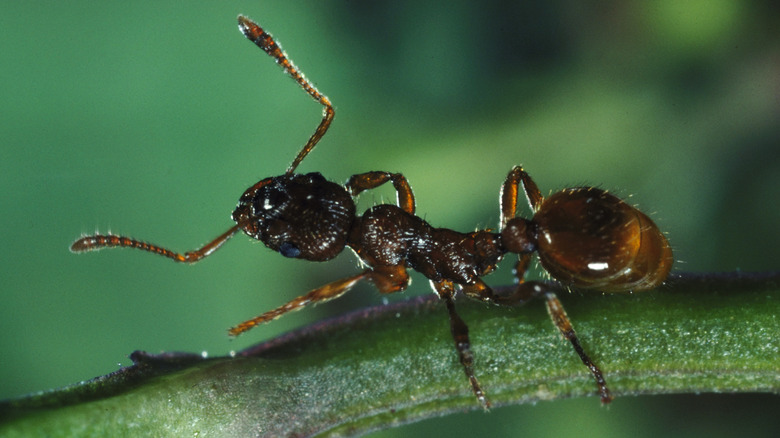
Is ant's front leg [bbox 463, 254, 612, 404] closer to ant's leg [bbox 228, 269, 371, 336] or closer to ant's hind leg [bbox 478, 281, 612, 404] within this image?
ant's hind leg [bbox 478, 281, 612, 404]

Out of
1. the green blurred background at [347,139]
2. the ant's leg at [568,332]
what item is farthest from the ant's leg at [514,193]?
the ant's leg at [568,332]

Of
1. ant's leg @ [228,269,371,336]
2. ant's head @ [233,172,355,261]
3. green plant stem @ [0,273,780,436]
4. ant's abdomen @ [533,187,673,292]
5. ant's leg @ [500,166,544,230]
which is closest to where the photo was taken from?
green plant stem @ [0,273,780,436]

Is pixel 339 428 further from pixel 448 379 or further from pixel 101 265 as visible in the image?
pixel 101 265

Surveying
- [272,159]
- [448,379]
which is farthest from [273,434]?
[272,159]

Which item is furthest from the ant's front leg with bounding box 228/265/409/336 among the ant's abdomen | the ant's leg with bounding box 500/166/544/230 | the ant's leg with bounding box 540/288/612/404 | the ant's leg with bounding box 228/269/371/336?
the ant's leg with bounding box 540/288/612/404

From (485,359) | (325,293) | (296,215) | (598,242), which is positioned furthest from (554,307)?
(296,215)

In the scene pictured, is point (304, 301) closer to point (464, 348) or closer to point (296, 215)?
point (296, 215)

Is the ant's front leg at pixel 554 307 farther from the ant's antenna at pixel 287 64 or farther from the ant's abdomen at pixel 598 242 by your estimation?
the ant's antenna at pixel 287 64
